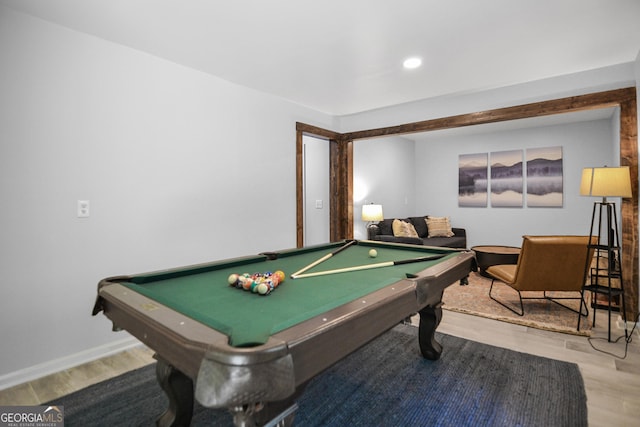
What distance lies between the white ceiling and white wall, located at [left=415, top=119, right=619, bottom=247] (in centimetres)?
334

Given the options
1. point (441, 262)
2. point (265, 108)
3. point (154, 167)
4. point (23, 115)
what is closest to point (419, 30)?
point (441, 262)

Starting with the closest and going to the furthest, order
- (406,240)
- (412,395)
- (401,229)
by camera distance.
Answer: (412,395) < (406,240) < (401,229)

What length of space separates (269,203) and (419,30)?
2292 millimetres

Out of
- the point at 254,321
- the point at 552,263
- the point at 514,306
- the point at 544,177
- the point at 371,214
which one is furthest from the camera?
the point at 544,177

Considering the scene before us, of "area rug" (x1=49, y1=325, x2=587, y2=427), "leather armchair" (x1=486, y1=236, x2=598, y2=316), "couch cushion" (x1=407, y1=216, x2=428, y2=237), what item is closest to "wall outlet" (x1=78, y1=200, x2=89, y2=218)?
"area rug" (x1=49, y1=325, x2=587, y2=427)

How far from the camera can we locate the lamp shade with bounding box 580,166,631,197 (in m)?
2.68

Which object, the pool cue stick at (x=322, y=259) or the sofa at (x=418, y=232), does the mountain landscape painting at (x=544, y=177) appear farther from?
the pool cue stick at (x=322, y=259)

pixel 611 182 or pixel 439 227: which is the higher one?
pixel 611 182

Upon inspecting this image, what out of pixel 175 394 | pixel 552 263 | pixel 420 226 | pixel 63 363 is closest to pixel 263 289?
pixel 175 394

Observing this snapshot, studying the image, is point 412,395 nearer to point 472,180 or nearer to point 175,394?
point 175,394

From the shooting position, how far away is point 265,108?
3.76 meters

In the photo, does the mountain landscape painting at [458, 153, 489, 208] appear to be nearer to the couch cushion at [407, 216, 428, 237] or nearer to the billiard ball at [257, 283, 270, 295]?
the couch cushion at [407, 216, 428, 237]

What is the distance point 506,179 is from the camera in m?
6.41

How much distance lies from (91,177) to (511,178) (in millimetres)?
6680
